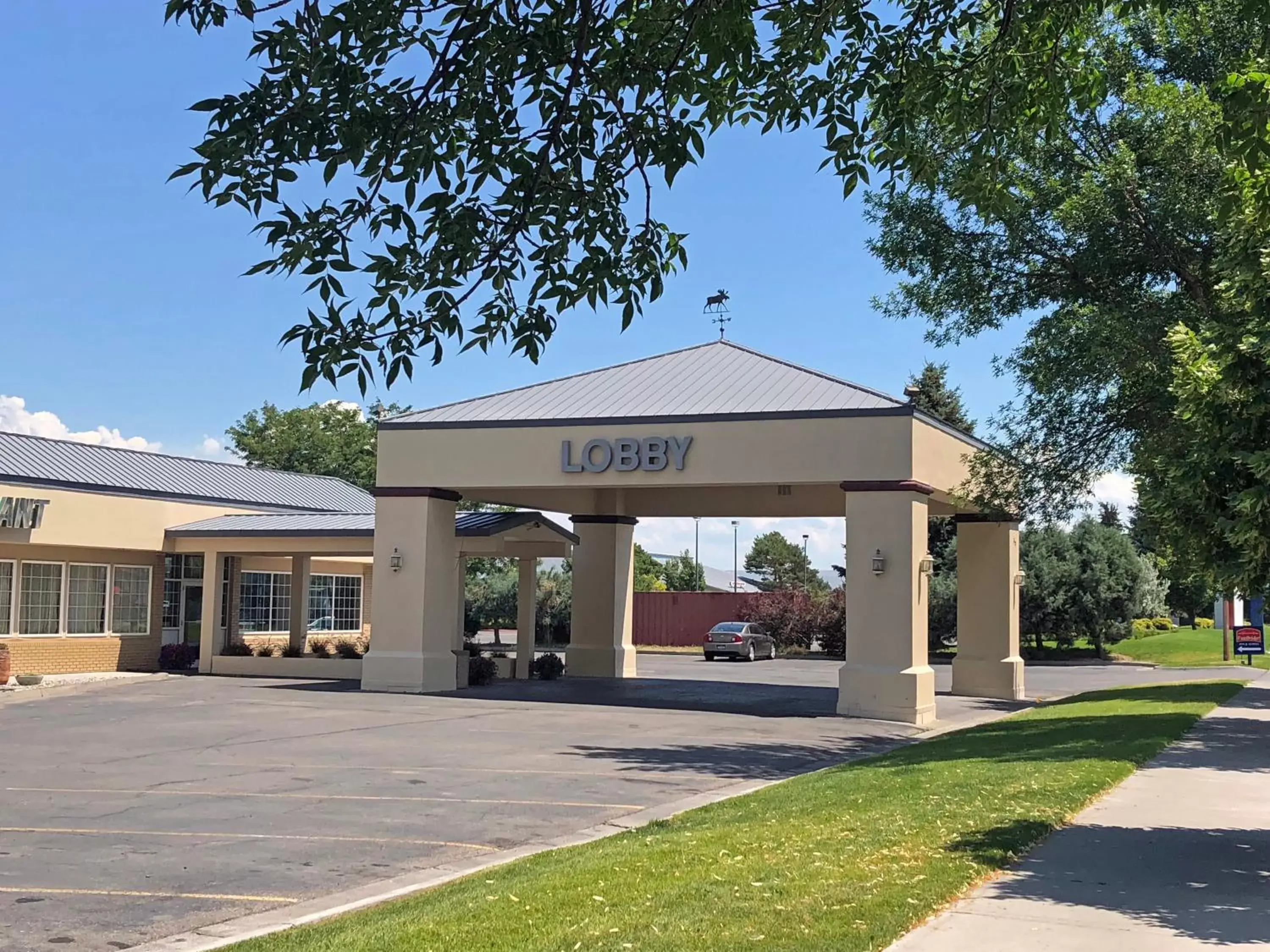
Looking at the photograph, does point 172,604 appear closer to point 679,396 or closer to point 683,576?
point 679,396

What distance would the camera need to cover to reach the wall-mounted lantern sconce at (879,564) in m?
21.9

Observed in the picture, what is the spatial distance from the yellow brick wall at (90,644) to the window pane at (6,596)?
164mm

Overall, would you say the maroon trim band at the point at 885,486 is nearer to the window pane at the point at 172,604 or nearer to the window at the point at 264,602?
the window at the point at 264,602

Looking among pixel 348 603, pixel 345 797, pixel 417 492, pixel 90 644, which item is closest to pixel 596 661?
pixel 417 492

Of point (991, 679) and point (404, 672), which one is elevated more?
point (404, 672)

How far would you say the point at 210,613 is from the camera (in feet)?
101

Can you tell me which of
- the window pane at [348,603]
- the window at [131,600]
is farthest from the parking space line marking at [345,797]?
the window pane at [348,603]

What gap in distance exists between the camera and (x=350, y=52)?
20.0ft

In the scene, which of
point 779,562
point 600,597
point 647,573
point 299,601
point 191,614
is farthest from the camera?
point 779,562

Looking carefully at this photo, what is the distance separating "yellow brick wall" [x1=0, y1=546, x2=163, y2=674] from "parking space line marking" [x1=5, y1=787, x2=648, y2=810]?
16.6 meters

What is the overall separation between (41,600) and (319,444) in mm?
35943

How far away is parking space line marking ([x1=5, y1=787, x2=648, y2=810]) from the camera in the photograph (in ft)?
40.5

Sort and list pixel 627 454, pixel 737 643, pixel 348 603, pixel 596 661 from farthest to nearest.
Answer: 1. pixel 737 643
2. pixel 348 603
3. pixel 596 661
4. pixel 627 454

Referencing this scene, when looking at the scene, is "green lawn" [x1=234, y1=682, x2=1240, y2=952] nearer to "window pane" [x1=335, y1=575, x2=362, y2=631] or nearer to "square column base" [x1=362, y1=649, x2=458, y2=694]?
"square column base" [x1=362, y1=649, x2=458, y2=694]
